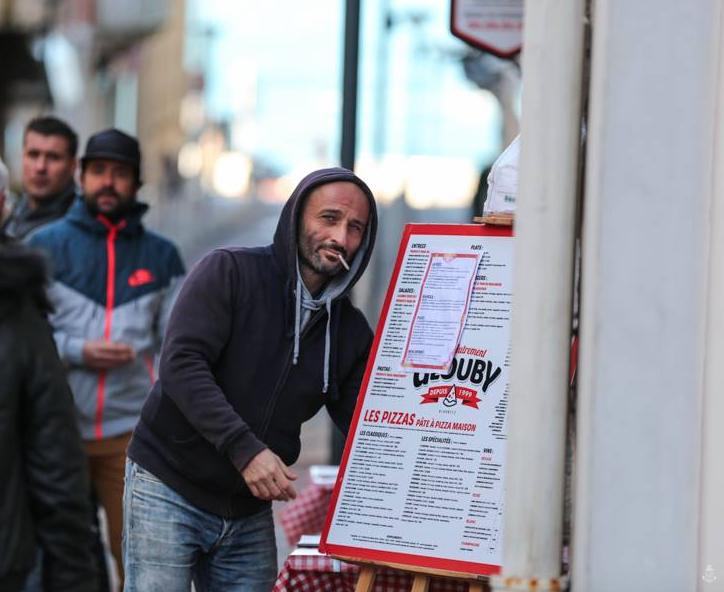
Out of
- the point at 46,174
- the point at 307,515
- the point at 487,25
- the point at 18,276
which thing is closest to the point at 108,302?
the point at 46,174

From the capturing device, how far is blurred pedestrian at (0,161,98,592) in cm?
305

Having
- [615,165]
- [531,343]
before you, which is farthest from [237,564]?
[615,165]

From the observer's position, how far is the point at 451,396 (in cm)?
414

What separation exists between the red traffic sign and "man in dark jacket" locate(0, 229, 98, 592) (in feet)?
13.3

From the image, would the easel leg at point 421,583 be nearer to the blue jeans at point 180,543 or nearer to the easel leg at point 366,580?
the easel leg at point 366,580

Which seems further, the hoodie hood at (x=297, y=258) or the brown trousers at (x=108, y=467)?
the brown trousers at (x=108, y=467)

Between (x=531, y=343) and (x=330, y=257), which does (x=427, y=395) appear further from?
(x=531, y=343)

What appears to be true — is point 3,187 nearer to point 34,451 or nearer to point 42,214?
point 34,451

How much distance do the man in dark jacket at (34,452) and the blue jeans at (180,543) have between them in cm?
97

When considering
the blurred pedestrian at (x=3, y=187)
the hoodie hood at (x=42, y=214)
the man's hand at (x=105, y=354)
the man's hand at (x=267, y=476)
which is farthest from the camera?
the hoodie hood at (x=42, y=214)

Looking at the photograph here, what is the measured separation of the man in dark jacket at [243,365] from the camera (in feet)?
13.5

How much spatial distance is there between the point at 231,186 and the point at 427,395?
218ft

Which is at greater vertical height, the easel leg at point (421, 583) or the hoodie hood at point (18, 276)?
the hoodie hood at point (18, 276)

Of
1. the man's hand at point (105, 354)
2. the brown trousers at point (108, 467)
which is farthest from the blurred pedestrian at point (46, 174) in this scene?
the brown trousers at point (108, 467)
